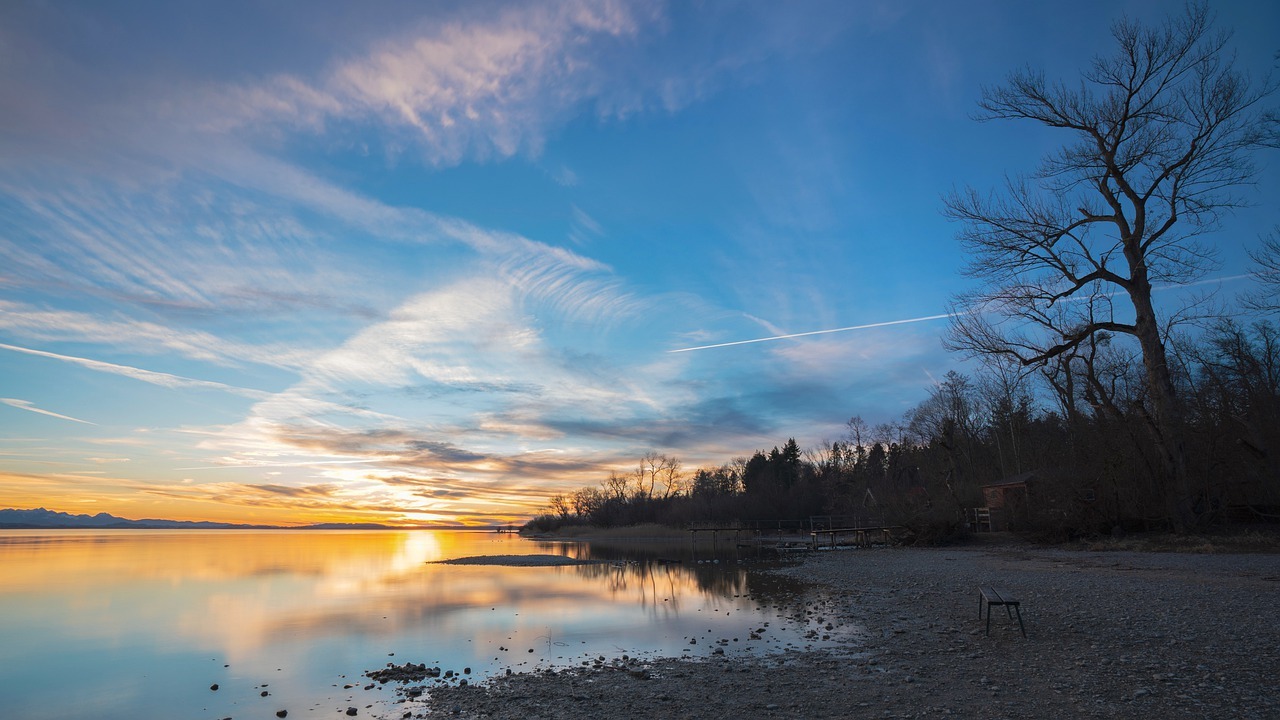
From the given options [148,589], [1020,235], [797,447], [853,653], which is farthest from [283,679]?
[797,447]

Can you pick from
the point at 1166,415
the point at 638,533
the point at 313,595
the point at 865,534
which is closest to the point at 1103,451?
the point at 1166,415

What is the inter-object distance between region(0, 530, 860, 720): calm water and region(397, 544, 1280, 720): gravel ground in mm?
1452

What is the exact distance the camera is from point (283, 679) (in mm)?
12094

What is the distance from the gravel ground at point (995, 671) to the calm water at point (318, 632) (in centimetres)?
145

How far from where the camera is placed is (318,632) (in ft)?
56.4

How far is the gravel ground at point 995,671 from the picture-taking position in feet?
23.9

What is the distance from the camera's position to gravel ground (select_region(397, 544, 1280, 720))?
7.30m

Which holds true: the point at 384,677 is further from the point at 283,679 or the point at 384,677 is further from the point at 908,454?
the point at 908,454

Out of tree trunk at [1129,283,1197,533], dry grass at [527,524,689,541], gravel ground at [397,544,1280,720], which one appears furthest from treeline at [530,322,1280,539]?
dry grass at [527,524,689,541]

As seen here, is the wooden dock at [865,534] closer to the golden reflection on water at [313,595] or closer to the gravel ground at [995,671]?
the golden reflection on water at [313,595]

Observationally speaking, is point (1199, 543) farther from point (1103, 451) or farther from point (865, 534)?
point (865, 534)

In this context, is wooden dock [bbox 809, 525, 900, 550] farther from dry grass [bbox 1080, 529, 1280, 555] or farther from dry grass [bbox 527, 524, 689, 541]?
dry grass [bbox 527, 524, 689, 541]

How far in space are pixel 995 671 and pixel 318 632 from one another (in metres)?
16.2

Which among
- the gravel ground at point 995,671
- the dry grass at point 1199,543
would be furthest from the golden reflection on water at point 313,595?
the dry grass at point 1199,543
